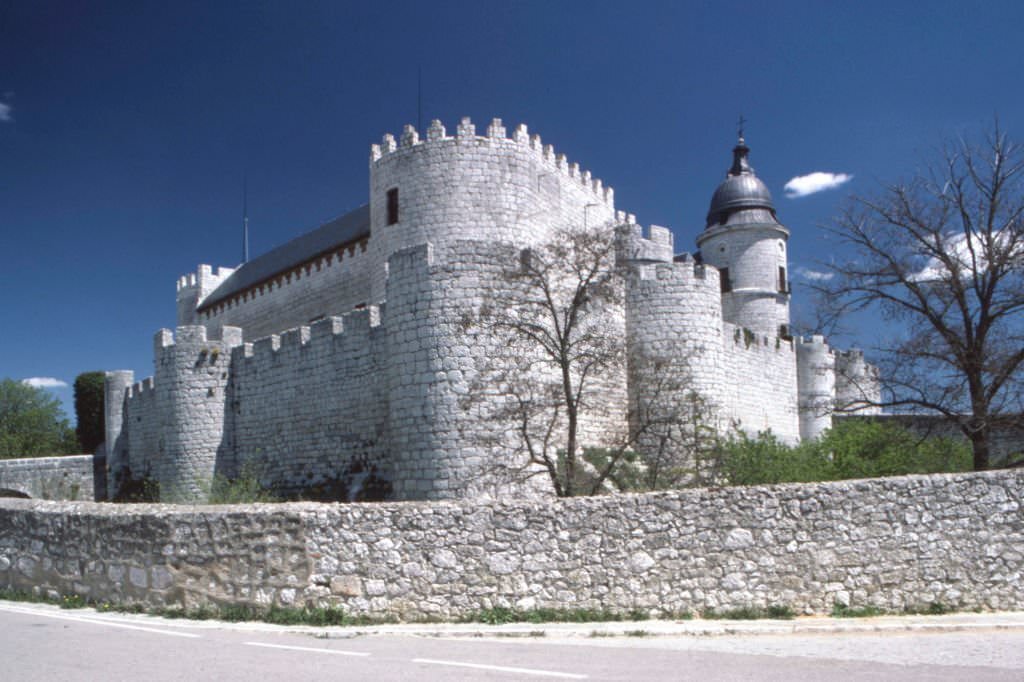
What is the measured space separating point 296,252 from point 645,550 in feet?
104

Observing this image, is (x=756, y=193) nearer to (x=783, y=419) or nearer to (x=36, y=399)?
(x=783, y=419)

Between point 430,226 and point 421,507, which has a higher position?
point 430,226

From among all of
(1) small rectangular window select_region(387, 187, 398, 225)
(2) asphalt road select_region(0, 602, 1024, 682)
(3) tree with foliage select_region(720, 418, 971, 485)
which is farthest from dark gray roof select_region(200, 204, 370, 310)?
(2) asphalt road select_region(0, 602, 1024, 682)

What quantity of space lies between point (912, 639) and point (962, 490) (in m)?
2.05

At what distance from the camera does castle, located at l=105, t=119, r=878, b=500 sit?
19.3 m

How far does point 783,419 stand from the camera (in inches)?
1158

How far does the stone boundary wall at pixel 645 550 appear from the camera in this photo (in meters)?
9.56

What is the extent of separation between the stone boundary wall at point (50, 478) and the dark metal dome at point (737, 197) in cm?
2899

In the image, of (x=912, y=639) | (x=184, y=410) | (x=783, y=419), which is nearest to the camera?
(x=912, y=639)

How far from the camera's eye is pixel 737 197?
4016cm

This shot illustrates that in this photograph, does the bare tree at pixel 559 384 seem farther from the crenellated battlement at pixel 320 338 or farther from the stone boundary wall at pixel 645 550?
the stone boundary wall at pixel 645 550

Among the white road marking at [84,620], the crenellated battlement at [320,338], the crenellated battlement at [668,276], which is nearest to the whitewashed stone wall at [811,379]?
the crenellated battlement at [668,276]

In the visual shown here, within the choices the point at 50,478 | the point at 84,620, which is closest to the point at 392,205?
the point at 84,620

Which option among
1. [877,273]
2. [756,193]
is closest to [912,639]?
[877,273]
